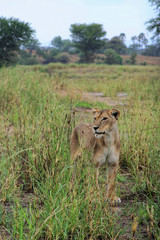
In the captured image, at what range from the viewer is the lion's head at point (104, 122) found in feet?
9.98

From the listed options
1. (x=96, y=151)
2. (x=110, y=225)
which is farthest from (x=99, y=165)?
(x=110, y=225)

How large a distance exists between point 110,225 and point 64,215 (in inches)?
14.9

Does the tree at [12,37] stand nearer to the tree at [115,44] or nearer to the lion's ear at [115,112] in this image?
the lion's ear at [115,112]

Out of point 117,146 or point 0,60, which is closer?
point 117,146

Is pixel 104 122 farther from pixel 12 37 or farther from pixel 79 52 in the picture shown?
pixel 79 52

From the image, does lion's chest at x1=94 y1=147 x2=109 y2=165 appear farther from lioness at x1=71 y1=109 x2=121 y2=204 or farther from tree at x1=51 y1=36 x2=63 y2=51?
tree at x1=51 y1=36 x2=63 y2=51

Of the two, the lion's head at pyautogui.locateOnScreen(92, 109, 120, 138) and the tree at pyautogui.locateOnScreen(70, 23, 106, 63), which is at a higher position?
the tree at pyautogui.locateOnScreen(70, 23, 106, 63)

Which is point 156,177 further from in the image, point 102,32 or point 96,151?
point 102,32

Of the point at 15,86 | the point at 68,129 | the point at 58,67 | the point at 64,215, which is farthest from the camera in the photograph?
the point at 58,67

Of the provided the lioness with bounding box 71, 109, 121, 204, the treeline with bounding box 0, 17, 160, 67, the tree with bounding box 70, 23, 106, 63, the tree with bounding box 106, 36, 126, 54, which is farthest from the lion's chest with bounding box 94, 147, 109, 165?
the tree with bounding box 106, 36, 126, 54

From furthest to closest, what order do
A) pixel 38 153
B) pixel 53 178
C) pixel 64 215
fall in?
1. pixel 38 153
2. pixel 53 178
3. pixel 64 215

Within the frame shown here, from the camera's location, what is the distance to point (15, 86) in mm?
7996

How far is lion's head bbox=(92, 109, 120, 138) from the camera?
3.04 metres

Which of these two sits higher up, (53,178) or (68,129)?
(68,129)
